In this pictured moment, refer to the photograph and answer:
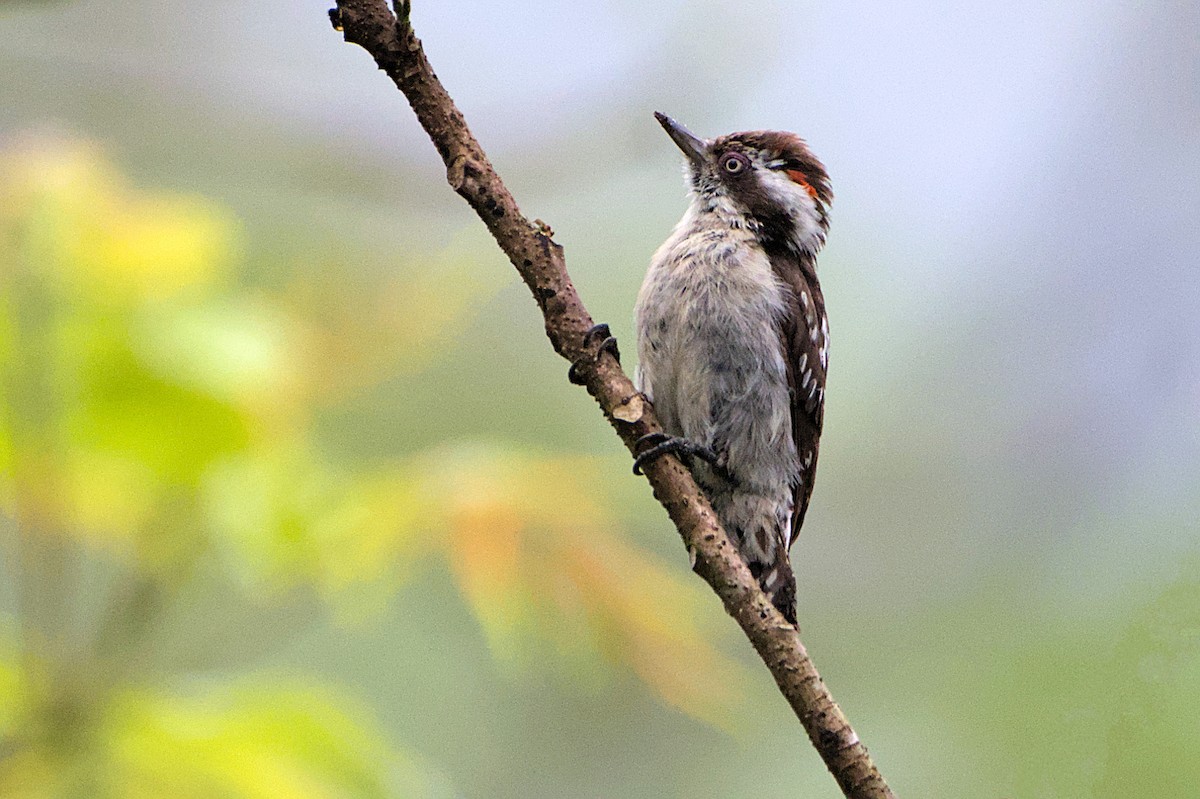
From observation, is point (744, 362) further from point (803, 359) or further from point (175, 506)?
point (175, 506)

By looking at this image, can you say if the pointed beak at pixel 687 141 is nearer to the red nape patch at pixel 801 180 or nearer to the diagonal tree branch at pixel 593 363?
the red nape patch at pixel 801 180

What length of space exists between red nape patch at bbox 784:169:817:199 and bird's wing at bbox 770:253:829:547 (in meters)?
0.38

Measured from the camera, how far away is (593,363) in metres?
2.80

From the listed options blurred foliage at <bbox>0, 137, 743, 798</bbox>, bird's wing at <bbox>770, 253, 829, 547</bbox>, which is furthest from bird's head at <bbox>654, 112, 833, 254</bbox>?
blurred foliage at <bbox>0, 137, 743, 798</bbox>

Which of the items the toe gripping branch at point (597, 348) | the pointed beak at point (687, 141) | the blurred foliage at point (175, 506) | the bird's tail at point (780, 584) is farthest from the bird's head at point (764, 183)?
the blurred foliage at point (175, 506)

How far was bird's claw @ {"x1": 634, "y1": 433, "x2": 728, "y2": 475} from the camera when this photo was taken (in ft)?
9.43

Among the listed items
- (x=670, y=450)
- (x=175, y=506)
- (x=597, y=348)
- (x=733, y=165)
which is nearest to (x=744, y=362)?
(x=733, y=165)

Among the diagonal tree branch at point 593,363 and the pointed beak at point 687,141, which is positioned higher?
the pointed beak at point 687,141

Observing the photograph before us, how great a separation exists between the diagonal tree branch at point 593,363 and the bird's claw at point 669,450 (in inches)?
0.9

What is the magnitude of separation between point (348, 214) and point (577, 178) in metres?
4.11

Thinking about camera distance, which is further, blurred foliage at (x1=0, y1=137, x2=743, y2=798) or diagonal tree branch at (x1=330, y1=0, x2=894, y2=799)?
blurred foliage at (x1=0, y1=137, x2=743, y2=798)

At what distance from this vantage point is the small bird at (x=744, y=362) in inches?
163

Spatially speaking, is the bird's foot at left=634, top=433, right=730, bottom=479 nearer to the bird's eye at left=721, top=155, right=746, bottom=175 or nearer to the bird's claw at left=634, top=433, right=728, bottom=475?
the bird's claw at left=634, top=433, right=728, bottom=475

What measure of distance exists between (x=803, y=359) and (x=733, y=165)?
0.89 m
